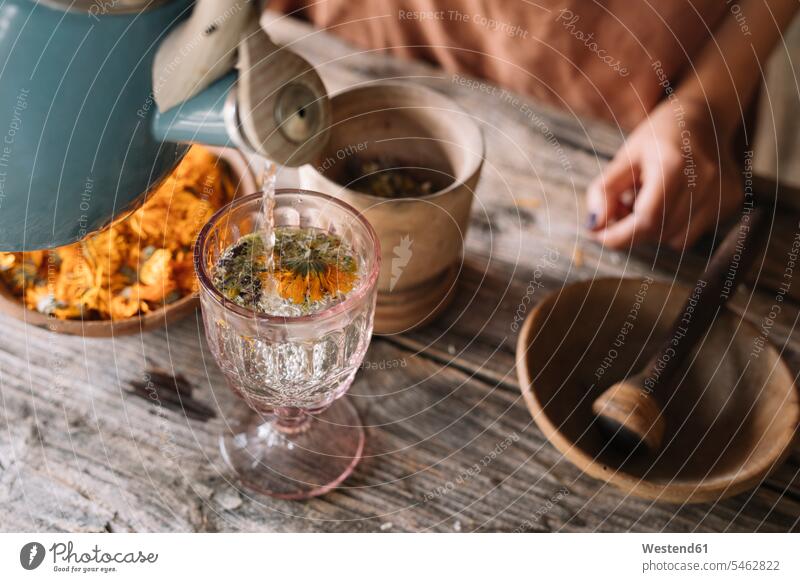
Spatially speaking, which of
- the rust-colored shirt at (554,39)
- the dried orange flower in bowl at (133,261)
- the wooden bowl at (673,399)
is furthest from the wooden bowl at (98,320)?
the rust-colored shirt at (554,39)

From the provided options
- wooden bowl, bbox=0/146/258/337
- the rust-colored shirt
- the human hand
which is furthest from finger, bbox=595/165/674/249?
wooden bowl, bbox=0/146/258/337

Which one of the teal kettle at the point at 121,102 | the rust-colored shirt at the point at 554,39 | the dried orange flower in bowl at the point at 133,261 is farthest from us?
the rust-colored shirt at the point at 554,39

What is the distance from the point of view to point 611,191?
0.47 metres

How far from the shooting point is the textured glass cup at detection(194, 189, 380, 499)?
0.92 ft

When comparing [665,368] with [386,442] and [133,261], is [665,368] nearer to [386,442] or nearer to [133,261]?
[386,442]

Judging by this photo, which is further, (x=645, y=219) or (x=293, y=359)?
(x=645, y=219)

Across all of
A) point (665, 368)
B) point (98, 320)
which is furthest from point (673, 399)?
point (98, 320)

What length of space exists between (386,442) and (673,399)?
0.15 m

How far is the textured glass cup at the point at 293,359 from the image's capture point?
0.28 meters

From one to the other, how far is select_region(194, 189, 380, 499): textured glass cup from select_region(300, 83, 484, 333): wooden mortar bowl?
33 mm

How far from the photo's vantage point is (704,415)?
368mm

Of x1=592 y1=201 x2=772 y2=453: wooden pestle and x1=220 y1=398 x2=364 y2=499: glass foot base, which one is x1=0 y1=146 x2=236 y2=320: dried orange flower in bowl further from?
x1=592 y1=201 x2=772 y2=453: wooden pestle

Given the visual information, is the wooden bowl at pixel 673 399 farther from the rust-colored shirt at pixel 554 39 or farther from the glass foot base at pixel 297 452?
the rust-colored shirt at pixel 554 39
